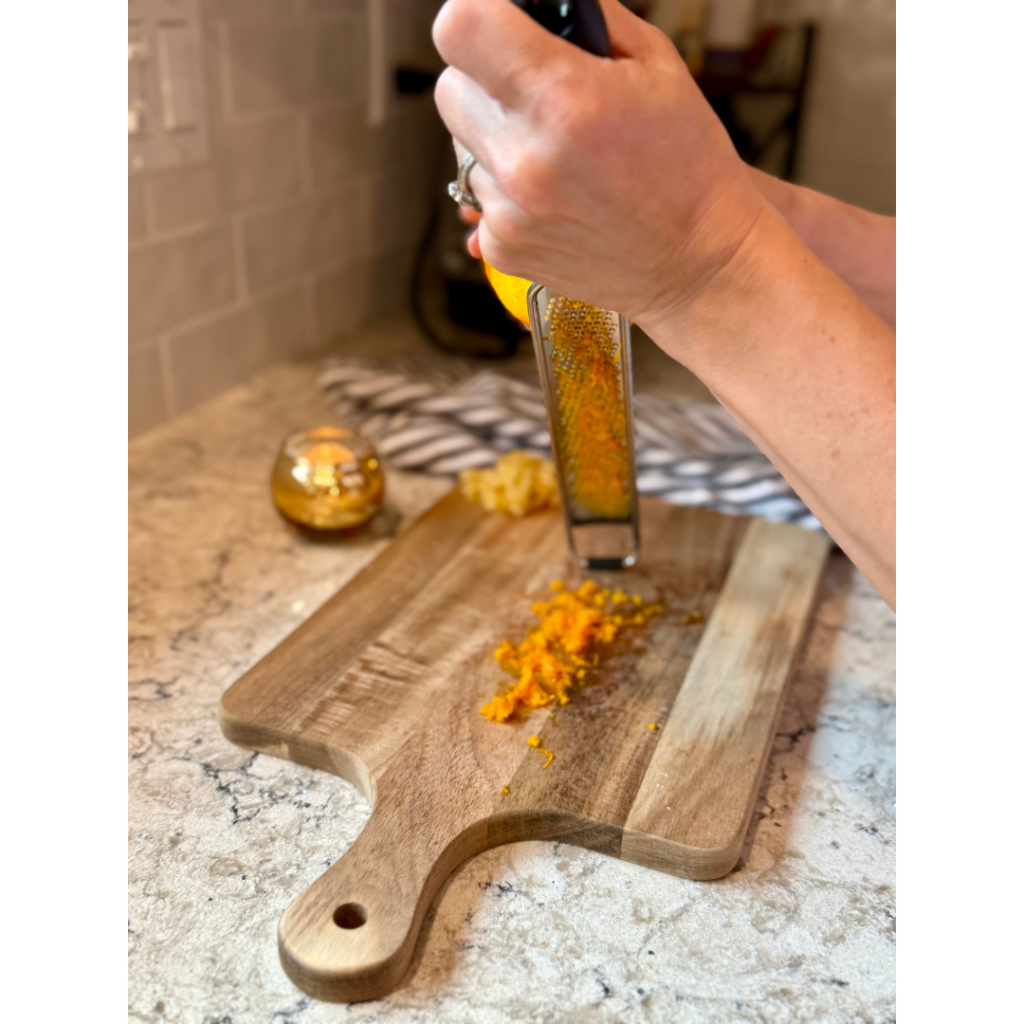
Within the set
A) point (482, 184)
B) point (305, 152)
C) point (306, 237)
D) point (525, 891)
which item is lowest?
point (525, 891)

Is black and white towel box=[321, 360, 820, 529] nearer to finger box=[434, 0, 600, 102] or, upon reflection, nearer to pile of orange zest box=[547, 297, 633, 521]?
pile of orange zest box=[547, 297, 633, 521]

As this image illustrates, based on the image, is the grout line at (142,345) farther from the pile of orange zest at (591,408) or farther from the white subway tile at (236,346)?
the pile of orange zest at (591,408)

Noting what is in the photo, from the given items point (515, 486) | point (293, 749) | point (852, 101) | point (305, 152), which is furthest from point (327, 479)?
point (852, 101)

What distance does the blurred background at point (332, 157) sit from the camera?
1.08 meters

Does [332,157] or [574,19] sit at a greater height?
[574,19]

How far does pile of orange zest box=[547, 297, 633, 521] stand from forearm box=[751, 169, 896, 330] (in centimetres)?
18

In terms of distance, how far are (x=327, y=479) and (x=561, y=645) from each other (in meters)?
0.28

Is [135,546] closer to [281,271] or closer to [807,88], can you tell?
[281,271]

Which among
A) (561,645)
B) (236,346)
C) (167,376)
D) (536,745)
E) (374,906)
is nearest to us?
(374,906)

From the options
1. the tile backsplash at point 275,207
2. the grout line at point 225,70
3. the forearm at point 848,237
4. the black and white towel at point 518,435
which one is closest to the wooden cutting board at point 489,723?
the black and white towel at point 518,435

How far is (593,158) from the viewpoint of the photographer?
425 mm

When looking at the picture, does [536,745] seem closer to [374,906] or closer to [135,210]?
[374,906]

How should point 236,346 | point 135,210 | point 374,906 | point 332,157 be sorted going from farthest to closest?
point 332,157 → point 236,346 → point 135,210 → point 374,906

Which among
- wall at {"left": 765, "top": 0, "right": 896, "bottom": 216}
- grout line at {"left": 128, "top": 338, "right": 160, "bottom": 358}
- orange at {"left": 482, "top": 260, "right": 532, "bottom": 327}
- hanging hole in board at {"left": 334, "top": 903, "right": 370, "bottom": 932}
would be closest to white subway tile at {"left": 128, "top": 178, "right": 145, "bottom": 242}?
grout line at {"left": 128, "top": 338, "right": 160, "bottom": 358}
